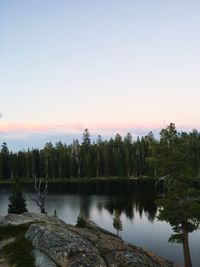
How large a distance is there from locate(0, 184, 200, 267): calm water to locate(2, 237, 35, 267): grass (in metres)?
23.3

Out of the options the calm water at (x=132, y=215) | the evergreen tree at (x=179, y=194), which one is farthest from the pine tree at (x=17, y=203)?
the evergreen tree at (x=179, y=194)

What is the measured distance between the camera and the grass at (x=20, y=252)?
2045 centimetres

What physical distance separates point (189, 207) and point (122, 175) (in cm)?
14340

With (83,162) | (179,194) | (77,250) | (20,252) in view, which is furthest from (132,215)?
(83,162)

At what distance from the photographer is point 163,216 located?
3453cm

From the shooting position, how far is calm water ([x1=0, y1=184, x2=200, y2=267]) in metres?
47.3

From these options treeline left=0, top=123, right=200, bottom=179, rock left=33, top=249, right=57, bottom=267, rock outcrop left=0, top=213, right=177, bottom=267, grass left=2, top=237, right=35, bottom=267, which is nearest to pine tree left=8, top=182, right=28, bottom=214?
grass left=2, top=237, right=35, bottom=267

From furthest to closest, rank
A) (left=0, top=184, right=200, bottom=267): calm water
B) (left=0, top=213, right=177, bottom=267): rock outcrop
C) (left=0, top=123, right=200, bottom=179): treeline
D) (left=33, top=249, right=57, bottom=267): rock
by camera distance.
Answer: (left=0, top=123, right=200, bottom=179): treeline, (left=0, top=184, right=200, bottom=267): calm water, (left=0, top=213, right=177, bottom=267): rock outcrop, (left=33, top=249, right=57, bottom=267): rock

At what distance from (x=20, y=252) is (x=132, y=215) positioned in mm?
51042

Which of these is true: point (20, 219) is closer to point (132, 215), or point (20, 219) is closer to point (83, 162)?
point (132, 215)

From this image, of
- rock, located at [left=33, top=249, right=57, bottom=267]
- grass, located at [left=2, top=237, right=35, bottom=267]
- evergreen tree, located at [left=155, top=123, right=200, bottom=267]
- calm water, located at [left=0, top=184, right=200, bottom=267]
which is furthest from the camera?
calm water, located at [left=0, top=184, right=200, bottom=267]

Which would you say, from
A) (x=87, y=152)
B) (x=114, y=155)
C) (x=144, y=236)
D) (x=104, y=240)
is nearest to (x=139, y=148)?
(x=114, y=155)

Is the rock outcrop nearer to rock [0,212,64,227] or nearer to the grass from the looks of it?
the grass

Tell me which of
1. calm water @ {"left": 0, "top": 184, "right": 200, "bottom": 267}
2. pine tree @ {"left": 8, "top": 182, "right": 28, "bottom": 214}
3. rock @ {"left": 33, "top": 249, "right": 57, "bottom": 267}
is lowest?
calm water @ {"left": 0, "top": 184, "right": 200, "bottom": 267}
